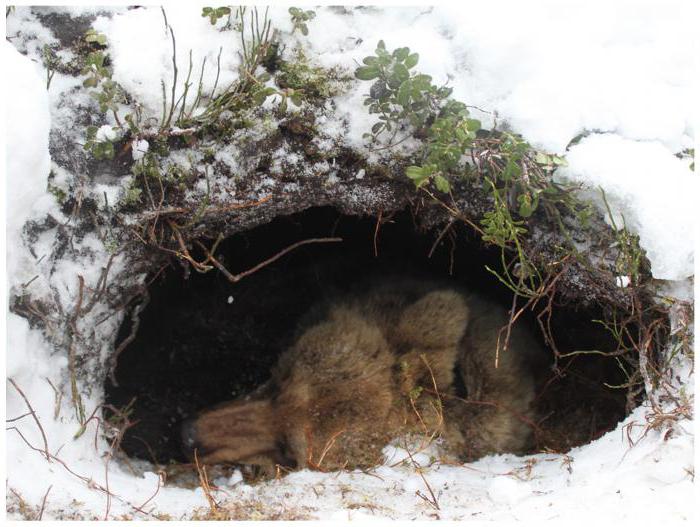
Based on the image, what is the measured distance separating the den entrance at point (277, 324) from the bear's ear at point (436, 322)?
0.63ft

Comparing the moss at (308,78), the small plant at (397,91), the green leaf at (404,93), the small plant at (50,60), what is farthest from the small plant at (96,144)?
the green leaf at (404,93)

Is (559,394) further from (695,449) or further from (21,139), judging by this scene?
(21,139)

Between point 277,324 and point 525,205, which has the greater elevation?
point 525,205

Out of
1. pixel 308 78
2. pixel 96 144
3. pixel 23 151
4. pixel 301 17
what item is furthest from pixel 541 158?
pixel 23 151

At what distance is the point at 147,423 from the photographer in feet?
12.5

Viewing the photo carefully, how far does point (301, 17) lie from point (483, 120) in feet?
2.86

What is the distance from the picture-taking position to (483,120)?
9.40 feet

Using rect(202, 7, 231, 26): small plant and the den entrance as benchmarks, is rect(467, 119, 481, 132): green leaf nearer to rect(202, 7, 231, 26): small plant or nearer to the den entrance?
the den entrance

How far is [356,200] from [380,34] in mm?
721

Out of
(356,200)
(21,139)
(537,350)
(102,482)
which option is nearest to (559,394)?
(537,350)

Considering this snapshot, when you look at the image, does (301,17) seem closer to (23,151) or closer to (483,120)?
(483,120)

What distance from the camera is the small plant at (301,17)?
2824 mm

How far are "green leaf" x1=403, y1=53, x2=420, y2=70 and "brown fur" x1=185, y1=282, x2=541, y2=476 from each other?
1499 mm

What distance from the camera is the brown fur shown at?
133 inches
